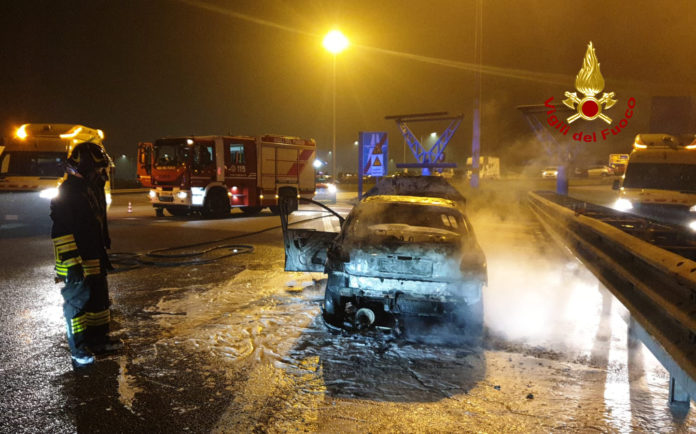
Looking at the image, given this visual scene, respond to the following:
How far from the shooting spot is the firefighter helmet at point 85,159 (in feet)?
14.3

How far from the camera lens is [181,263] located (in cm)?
865

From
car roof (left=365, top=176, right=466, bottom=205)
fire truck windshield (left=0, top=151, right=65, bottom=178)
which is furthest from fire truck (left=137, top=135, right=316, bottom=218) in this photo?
car roof (left=365, top=176, right=466, bottom=205)

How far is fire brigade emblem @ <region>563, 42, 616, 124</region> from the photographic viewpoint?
18375 millimetres

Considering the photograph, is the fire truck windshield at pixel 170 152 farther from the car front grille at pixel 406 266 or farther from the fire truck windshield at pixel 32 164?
the car front grille at pixel 406 266

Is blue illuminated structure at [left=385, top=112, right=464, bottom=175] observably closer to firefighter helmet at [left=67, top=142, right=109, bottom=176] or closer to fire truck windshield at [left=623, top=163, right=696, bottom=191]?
fire truck windshield at [left=623, top=163, right=696, bottom=191]

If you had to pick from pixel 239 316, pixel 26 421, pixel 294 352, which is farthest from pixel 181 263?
pixel 26 421

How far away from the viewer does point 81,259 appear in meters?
4.25

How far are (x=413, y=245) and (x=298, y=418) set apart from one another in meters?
2.18

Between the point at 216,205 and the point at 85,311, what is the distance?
13500mm

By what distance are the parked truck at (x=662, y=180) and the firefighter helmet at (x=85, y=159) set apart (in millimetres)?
10989

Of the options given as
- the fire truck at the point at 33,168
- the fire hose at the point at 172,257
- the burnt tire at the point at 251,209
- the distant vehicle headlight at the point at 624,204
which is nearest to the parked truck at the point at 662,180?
the distant vehicle headlight at the point at 624,204

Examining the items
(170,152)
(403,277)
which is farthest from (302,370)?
(170,152)

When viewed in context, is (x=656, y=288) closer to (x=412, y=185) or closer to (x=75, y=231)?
(x=75, y=231)

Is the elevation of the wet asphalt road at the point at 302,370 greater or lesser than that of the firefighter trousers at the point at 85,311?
lesser
